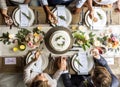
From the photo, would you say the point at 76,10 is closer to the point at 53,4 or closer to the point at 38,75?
the point at 53,4

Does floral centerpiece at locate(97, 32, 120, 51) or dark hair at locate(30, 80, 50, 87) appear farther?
floral centerpiece at locate(97, 32, 120, 51)

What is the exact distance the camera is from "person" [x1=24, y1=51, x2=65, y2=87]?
1.62 m

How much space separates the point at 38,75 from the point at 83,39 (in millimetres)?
309

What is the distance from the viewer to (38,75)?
1.63 meters

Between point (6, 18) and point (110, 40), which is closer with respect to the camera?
point (6, 18)

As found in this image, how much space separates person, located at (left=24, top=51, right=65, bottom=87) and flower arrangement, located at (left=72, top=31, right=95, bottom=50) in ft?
0.43

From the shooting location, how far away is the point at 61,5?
1.68 m

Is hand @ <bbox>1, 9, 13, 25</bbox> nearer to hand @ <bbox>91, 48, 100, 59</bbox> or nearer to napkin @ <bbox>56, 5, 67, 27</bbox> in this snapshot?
napkin @ <bbox>56, 5, 67, 27</bbox>

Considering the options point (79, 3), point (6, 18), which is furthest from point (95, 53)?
point (6, 18)

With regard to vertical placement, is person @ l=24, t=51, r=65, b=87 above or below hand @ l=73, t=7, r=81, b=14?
below

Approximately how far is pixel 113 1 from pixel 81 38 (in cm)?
27

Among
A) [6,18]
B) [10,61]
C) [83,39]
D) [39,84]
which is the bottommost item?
[39,84]

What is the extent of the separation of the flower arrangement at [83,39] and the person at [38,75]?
5.1 inches

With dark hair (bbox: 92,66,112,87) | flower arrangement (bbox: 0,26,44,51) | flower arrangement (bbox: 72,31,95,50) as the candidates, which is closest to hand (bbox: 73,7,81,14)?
flower arrangement (bbox: 72,31,95,50)
